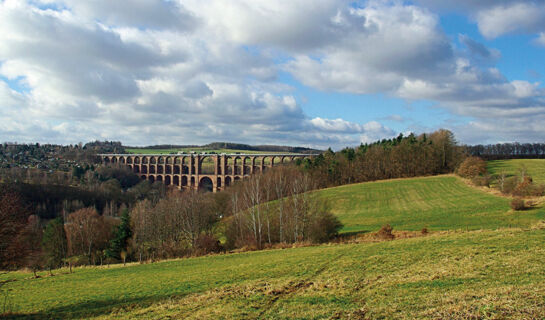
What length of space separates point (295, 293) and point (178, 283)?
7.19m

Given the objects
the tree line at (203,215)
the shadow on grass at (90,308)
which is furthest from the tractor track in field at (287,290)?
the tree line at (203,215)

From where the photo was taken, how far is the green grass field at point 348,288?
26.2 feet

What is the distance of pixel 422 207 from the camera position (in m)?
42.6

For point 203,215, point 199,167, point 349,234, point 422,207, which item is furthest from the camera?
point 199,167

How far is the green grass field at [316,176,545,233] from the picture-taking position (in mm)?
29531

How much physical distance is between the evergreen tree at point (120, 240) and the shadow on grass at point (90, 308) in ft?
91.8

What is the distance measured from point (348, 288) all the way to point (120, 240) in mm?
36479

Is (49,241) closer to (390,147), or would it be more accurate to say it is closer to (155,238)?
(155,238)

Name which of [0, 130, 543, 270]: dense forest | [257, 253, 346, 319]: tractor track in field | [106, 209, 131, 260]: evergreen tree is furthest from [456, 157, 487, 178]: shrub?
[257, 253, 346, 319]: tractor track in field

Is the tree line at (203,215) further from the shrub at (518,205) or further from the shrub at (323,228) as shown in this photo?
the shrub at (518,205)

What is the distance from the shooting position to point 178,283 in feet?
52.4

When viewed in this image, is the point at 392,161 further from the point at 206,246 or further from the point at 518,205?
the point at 206,246

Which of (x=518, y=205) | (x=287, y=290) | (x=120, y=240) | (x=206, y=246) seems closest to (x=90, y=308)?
(x=287, y=290)

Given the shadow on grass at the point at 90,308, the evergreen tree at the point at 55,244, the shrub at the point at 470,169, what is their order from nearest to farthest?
the shadow on grass at the point at 90,308 → the evergreen tree at the point at 55,244 → the shrub at the point at 470,169
